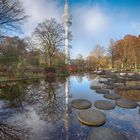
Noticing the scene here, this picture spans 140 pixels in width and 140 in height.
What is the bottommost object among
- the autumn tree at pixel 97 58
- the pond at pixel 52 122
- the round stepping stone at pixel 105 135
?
the pond at pixel 52 122

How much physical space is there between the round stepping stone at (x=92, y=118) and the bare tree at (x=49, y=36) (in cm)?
1910

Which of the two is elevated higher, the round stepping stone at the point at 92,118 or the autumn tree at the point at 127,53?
the autumn tree at the point at 127,53

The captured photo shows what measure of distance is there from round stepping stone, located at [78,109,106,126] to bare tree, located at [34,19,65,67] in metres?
19.1

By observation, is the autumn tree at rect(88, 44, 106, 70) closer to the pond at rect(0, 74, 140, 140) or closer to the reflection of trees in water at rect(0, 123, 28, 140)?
the pond at rect(0, 74, 140, 140)

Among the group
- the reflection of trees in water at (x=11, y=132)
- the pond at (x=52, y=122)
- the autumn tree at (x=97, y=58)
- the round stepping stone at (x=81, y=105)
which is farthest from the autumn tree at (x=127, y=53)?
the reflection of trees in water at (x=11, y=132)

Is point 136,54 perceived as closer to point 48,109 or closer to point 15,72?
point 15,72

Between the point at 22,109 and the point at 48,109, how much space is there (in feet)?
3.85

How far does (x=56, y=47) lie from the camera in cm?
2503

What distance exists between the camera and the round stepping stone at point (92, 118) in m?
5.04

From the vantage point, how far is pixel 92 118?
5.29 meters

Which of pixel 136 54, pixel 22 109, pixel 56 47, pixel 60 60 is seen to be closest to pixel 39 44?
pixel 56 47

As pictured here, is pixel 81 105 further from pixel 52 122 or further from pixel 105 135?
pixel 105 135

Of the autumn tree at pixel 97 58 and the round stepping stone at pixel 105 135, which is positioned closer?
the round stepping stone at pixel 105 135

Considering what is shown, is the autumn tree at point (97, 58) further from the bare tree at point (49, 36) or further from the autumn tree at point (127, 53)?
the bare tree at point (49, 36)
